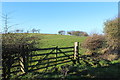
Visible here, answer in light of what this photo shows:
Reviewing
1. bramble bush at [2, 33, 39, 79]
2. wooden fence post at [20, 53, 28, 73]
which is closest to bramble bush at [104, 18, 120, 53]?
bramble bush at [2, 33, 39, 79]

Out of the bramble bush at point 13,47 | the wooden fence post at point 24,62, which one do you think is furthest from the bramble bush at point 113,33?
the wooden fence post at point 24,62

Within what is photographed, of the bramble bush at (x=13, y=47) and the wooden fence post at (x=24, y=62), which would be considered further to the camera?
the wooden fence post at (x=24, y=62)

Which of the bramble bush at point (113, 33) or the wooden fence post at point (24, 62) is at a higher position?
the bramble bush at point (113, 33)

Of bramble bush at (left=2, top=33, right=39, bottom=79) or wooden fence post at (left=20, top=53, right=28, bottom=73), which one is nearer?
bramble bush at (left=2, top=33, right=39, bottom=79)

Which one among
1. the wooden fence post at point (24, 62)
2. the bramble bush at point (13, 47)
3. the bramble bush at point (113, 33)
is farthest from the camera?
the bramble bush at point (113, 33)

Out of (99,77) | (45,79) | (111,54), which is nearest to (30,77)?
(45,79)

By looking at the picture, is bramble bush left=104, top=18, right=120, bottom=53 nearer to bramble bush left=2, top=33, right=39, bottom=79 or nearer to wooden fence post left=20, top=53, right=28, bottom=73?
bramble bush left=2, top=33, right=39, bottom=79

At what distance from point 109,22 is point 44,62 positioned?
24.2 ft

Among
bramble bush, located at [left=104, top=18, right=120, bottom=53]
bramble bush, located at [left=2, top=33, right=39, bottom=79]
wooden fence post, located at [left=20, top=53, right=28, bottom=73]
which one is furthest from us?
bramble bush, located at [left=104, top=18, right=120, bottom=53]

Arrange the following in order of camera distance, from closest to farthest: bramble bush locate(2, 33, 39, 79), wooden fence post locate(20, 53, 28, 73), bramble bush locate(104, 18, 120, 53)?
bramble bush locate(2, 33, 39, 79) → wooden fence post locate(20, 53, 28, 73) → bramble bush locate(104, 18, 120, 53)

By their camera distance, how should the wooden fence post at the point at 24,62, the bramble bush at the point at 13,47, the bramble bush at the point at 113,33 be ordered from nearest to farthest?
the bramble bush at the point at 13,47 < the wooden fence post at the point at 24,62 < the bramble bush at the point at 113,33

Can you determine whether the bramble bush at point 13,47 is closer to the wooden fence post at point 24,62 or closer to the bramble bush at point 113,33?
the wooden fence post at point 24,62

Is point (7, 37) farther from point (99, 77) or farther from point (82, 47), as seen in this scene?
point (82, 47)

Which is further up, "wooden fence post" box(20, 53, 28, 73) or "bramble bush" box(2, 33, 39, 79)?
"bramble bush" box(2, 33, 39, 79)
